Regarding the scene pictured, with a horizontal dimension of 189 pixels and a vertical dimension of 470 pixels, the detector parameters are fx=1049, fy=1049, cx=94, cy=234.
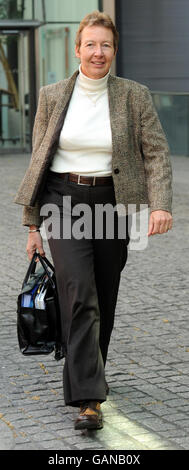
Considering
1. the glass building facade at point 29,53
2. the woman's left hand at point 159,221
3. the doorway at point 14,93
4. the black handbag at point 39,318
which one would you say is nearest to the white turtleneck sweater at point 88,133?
the woman's left hand at point 159,221

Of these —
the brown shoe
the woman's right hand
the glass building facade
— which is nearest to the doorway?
the glass building facade

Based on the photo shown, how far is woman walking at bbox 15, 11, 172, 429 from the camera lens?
4.73 meters

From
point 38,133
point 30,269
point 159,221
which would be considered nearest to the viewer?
point 159,221

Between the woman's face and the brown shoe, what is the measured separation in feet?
4.91

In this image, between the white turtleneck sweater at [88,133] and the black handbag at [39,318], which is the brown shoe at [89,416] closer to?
the black handbag at [39,318]

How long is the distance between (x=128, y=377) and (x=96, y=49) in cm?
188

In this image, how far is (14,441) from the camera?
4.56 meters

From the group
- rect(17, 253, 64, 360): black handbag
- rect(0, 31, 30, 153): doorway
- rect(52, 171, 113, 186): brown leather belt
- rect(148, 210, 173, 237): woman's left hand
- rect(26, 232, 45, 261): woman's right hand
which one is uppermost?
rect(52, 171, 113, 186): brown leather belt

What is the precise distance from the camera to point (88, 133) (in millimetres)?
4738

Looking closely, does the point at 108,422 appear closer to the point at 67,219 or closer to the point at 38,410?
the point at 38,410

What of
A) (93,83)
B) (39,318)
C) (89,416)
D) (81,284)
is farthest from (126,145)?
(89,416)

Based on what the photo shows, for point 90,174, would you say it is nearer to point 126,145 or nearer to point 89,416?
point 126,145

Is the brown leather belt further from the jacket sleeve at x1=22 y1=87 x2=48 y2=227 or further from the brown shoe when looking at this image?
the brown shoe
